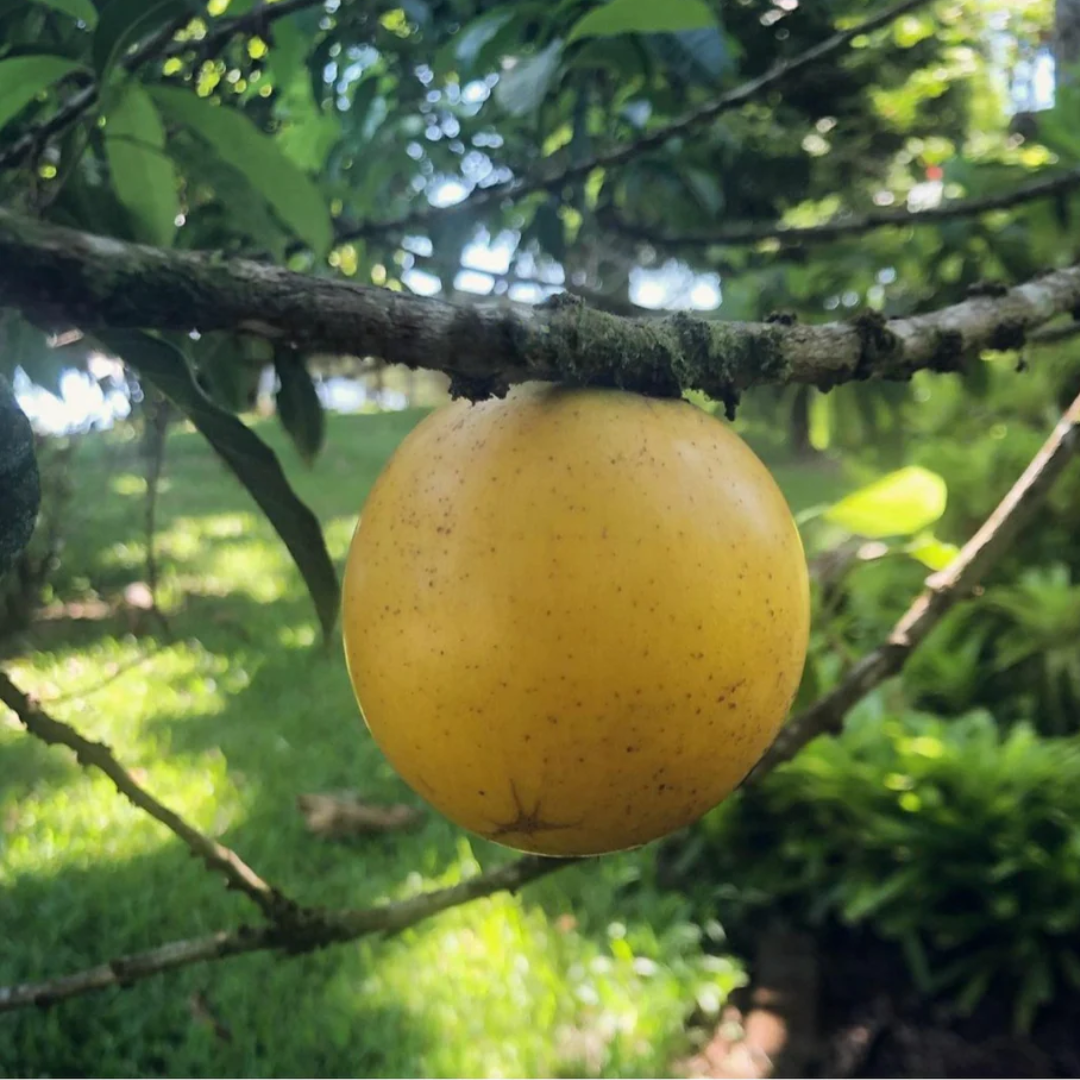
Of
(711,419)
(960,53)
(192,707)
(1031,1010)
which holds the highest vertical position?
(711,419)

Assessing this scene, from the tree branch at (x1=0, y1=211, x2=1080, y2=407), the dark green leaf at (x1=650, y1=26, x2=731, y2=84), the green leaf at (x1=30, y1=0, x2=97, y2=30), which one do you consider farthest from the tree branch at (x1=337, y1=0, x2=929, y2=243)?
the tree branch at (x1=0, y1=211, x2=1080, y2=407)

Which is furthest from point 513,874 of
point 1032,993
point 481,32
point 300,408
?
point 1032,993

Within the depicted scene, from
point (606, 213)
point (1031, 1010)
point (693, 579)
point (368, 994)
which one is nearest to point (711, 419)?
point (693, 579)

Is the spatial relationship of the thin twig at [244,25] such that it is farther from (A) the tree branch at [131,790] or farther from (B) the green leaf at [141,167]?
(A) the tree branch at [131,790]

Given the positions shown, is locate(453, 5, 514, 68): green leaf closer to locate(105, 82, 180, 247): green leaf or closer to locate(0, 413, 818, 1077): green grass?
locate(105, 82, 180, 247): green leaf

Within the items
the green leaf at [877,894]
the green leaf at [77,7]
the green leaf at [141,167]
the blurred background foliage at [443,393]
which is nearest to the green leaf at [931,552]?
the blurred background foliage at [443,393]

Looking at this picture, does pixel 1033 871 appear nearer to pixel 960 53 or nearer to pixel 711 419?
pixel 711 419
